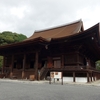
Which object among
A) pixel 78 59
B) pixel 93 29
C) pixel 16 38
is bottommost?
pixel 78 59

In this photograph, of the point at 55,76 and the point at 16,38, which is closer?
the point at 55,76

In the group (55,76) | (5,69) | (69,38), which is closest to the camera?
(55,76)

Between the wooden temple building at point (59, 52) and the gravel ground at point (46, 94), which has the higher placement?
the wooden temple building at point (59, 52)

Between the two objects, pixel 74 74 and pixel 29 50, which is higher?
pixel 29 50

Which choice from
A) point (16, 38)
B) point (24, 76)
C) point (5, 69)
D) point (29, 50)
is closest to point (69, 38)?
point (29, 50)

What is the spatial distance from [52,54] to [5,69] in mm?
8729

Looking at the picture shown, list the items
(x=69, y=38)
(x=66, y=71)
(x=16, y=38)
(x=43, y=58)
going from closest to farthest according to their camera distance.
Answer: (x=69, y=38) → (x=66, y=71) → (x=43, y=58) → (x=16, y=38)

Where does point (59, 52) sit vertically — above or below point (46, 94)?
above

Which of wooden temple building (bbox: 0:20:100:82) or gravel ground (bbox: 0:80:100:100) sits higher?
wooden temple building (bbox: 0:20:100:82)

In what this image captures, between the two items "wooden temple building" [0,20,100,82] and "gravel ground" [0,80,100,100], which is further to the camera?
"wooden temple building" [0,20,100,82]

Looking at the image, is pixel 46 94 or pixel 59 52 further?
pixel 59 52

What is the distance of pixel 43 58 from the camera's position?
2034cm

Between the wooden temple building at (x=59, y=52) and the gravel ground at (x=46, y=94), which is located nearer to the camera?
the gravel ground at (x=46, y=94)

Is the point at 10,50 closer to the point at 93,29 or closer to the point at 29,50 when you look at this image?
the point at 29,50
